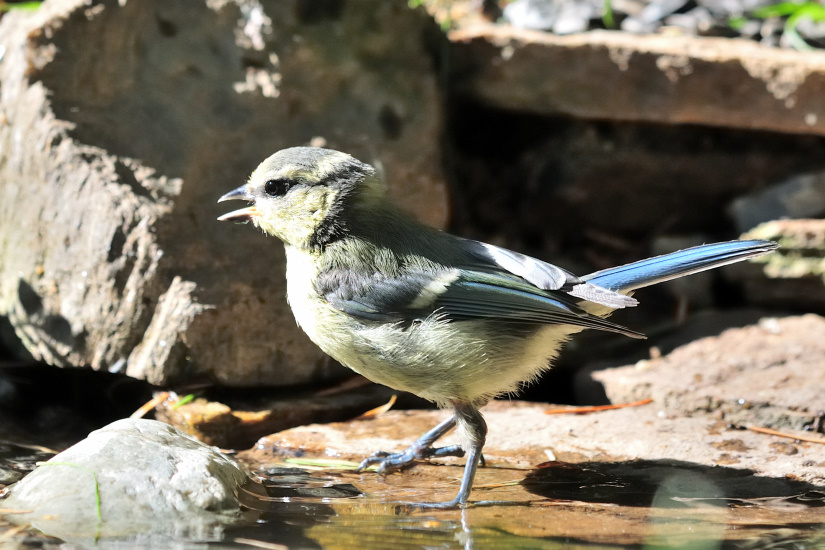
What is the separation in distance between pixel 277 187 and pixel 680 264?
1593mm

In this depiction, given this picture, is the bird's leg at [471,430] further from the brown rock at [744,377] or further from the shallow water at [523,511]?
the brown rock at [744,377]

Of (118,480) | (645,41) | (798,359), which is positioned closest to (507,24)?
(645,41)

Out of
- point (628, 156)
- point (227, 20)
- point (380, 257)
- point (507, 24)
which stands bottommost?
point (380, 257)

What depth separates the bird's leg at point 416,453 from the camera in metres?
3.65

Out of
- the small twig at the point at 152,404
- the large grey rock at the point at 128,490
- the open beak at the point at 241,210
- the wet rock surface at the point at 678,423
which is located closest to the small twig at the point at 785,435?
the wet rock surface at the point at 678,423

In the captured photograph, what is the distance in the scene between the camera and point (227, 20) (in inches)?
182

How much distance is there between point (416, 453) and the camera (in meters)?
3.73

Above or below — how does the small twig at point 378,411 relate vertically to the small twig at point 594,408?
below

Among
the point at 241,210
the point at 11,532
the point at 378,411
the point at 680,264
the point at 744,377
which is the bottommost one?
the point at 11,532

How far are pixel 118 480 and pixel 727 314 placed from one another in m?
3.49

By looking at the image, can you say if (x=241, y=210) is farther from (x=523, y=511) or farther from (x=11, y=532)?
(x=523, y=511)

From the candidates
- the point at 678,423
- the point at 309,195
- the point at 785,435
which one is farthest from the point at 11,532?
the point at 785,435

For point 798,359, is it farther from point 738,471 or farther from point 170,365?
point 170,365

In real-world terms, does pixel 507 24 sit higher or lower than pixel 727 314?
higher
